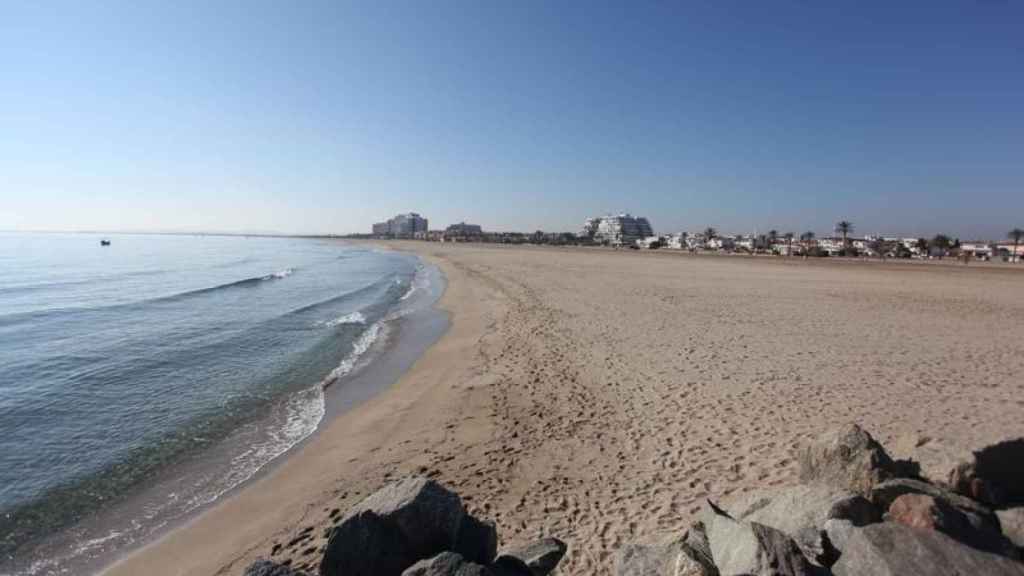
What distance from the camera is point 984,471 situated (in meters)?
4.56

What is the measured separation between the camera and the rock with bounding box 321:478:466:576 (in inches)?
161

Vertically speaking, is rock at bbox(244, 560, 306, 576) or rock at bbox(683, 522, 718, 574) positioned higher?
rock at bbox(683, 522, 718, 574)

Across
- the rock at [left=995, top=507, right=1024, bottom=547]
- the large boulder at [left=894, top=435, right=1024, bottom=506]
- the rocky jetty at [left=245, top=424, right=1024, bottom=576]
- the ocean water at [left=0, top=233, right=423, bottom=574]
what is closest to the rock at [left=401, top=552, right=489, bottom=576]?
the rocky jetty at [left=245, top=424, right=1024, bottom=576]

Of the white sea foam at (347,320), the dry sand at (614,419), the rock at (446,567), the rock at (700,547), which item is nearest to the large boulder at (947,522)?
the rock at (700,547)

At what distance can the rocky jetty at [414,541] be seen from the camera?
4086 mm

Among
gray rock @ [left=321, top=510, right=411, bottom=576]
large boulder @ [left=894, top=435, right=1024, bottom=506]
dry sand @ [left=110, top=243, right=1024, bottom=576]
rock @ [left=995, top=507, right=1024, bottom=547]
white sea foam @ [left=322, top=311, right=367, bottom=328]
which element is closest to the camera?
rock @ [left=995, top=507, right=1024, bottom=547]

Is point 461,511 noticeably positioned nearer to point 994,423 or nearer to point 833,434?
point 833,434

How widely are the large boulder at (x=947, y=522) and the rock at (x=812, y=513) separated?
0.27 m

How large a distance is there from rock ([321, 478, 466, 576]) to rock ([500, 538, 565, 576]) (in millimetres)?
601

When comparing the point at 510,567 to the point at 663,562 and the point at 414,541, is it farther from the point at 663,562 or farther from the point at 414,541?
the point at 663,562

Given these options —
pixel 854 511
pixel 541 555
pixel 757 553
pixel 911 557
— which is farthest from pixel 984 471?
pixel 541 555

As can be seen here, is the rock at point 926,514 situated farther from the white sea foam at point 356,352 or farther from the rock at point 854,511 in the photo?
the white sea foam at point 356,352

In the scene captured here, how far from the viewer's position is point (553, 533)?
551 cm

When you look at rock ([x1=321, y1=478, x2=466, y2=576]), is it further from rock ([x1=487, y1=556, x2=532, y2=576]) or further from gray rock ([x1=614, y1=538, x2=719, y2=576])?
gray rock ([x1=614, y1=538, x2=719, y2=576])
